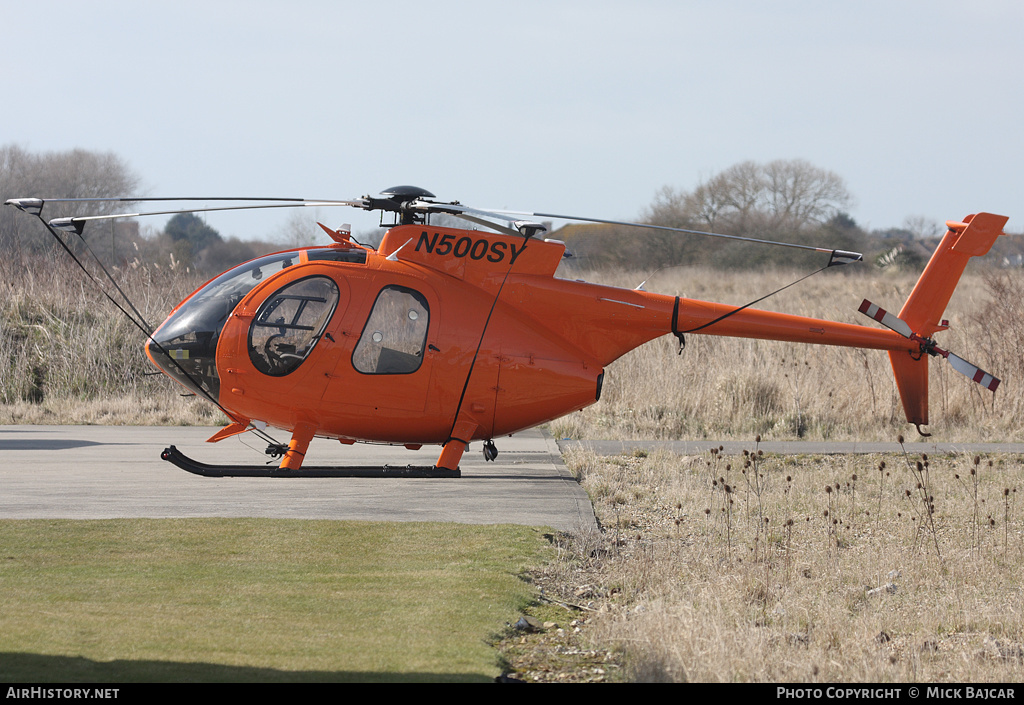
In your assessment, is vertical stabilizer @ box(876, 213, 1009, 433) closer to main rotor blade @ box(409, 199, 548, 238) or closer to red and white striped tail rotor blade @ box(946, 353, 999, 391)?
red and white striped tail rotor blade @ box(946, 353, 999, 391)

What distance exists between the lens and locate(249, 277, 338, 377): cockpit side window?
9.80 metres

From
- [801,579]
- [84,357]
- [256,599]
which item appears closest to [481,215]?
[256,599]

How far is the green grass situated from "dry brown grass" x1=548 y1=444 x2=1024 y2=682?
1050 mm

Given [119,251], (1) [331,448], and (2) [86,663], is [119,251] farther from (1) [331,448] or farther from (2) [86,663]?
(2) [86,663]

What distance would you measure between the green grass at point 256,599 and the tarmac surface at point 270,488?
80cm

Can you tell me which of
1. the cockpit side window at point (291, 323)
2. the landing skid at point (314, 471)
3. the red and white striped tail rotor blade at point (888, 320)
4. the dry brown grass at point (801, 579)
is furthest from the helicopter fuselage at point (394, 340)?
the red and white striped tail rotor blade at point (888, 320)

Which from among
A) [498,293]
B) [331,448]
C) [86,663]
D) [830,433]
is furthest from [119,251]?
[86,663]

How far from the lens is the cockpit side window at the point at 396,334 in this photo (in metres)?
9.84

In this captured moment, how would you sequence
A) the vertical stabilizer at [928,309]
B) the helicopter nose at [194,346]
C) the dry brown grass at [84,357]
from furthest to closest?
the dry brown grass at [84,357] → the vertical stabilizer at [928,309] → the helicopter nose at [194,346]

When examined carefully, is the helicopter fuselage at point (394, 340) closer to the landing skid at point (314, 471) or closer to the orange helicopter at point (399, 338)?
the orange helicopter at point (399, 338)

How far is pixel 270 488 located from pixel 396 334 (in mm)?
4437

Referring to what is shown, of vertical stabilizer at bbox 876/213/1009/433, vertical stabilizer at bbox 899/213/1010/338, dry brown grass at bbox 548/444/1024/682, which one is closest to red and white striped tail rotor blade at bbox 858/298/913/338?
vertical stabilizer at bbox 876/213/1009/433

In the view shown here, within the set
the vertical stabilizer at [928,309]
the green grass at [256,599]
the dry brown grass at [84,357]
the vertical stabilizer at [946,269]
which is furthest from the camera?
the dry brown grass at [84,357]

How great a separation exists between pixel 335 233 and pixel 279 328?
127cm
